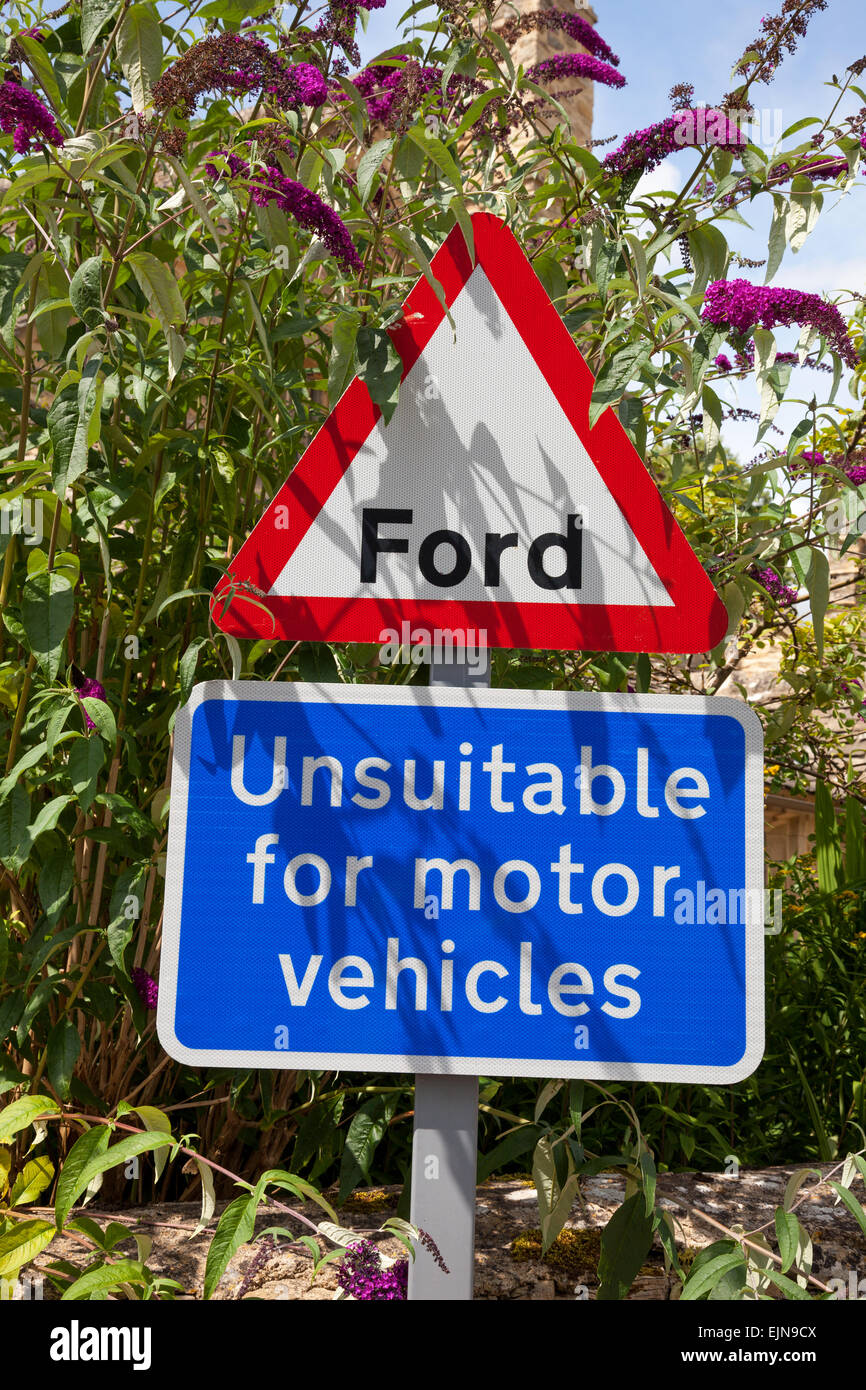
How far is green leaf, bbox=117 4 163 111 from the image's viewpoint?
1.05 m

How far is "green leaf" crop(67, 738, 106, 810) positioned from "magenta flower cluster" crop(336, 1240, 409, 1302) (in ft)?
1.96

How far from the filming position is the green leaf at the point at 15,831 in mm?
1234

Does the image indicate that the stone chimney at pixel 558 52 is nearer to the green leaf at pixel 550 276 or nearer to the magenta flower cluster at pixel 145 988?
the green leaf at pixel 550 276

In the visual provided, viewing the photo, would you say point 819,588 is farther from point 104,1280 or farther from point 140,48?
point 104,1280

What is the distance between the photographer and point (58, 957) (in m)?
1.62

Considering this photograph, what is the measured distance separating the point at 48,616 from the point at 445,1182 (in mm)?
807

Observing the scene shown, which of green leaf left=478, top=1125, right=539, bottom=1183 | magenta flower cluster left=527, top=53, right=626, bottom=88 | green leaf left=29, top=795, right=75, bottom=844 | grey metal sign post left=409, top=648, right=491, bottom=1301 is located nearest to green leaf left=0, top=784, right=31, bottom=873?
green leaf left=29, top=795, right=75, bottom=844

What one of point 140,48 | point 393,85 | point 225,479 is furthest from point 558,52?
point 140,48

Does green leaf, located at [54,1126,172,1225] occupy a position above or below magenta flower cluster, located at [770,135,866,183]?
below

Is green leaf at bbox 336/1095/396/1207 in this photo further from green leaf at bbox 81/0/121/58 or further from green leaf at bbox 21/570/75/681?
green leaf at bbox 81/0/121/58

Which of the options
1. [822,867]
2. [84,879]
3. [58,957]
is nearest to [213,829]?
[84,879]

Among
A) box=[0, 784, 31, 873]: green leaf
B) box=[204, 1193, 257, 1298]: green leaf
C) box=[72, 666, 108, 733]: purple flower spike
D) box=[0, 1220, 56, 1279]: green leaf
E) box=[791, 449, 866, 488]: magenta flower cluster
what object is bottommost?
box=[0, 1220, 56, 1279]: green leaf

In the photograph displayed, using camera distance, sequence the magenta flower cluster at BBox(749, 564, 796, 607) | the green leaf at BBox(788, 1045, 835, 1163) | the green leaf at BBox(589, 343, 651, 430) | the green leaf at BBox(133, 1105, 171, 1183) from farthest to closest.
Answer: the green leaf at BBox(788, 1045, 835, 1163)
the magenta flower cluster at BBox(749, 564, 796, 607)
the green leaf at BBox(133, 1105, 171, 1183)
the green leaf at BBox(589, 343, 651, 430)
